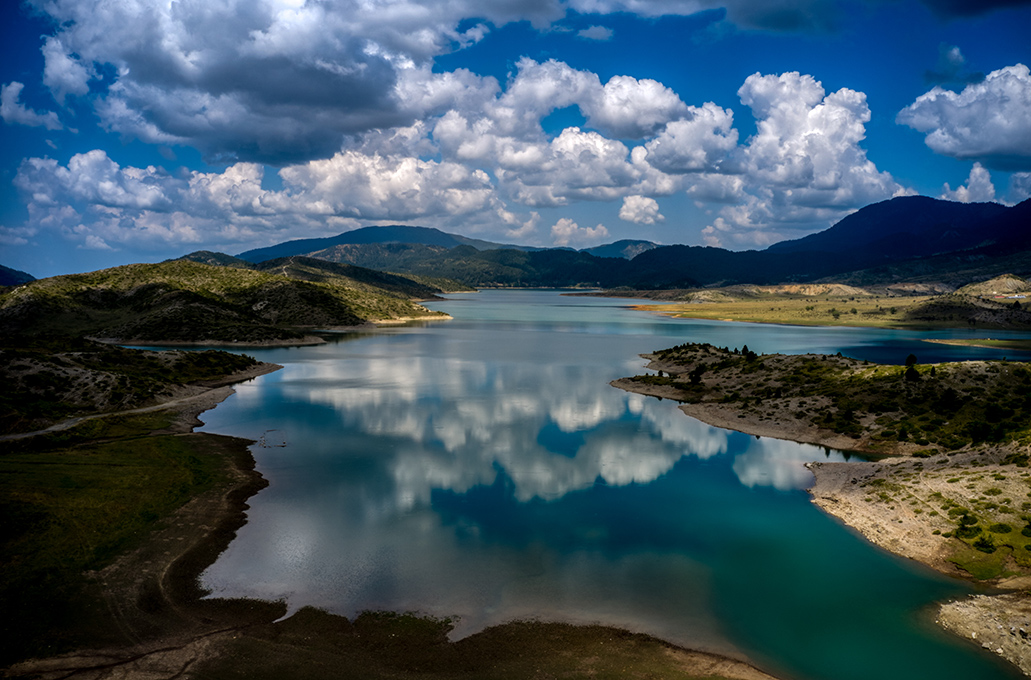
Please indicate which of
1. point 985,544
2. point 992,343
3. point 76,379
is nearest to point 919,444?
point 985,544

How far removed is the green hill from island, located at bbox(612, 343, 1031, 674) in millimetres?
96219

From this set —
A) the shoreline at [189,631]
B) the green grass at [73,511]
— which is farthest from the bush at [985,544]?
the green grass at [73,511]

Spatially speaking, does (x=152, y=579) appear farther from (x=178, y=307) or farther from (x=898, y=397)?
(x=178, y=307)

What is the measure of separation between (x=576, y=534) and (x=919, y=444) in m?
32.2

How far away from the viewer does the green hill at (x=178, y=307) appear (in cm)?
12681

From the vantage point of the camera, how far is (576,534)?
99.8 ft

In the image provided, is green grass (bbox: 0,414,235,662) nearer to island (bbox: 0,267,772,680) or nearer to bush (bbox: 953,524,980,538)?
island (bbox: 0,267,772,680)

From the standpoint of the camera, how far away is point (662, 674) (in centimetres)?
1881

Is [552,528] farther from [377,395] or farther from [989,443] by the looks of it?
[377,395]

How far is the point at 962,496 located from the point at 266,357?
101 m

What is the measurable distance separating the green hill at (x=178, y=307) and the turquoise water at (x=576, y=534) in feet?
238

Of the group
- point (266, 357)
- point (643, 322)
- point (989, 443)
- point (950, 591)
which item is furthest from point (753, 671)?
point (643, 322)

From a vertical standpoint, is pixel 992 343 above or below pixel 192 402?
below

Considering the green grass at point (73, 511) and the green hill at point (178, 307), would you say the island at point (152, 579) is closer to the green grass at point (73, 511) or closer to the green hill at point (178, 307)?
the green grass at point (73, 511)
